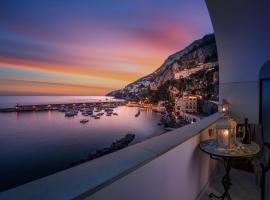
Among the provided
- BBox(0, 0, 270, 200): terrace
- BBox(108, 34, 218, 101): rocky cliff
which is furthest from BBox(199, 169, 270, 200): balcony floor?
BBox(108, 34, 218, 101): rocky cliff

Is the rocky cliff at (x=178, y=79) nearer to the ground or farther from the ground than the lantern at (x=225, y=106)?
farther from the ground

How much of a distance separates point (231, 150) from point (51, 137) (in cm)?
686

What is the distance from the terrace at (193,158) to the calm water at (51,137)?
1.09m

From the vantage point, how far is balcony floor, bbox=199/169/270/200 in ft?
6.57

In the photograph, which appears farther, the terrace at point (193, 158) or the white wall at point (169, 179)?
the white wall at point (169, 179)

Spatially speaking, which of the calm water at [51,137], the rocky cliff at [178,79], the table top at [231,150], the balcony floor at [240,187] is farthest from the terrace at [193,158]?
the rocky cliff at [178,79]

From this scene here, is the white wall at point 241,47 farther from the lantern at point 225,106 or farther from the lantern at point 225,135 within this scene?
the lantern at point 225,135

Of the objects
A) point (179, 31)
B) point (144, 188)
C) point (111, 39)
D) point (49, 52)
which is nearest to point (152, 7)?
point (179, 31)

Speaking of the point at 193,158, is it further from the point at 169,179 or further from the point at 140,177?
the point at 140,177

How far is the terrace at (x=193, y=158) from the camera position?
0.66 metres

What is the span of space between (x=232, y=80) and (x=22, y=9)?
607 centimetres

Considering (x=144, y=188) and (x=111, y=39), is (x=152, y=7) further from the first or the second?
(x=144, y=188)

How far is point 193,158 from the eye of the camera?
1734 mm

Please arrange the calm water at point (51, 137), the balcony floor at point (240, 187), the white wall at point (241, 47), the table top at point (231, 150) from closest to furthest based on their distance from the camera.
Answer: the table top at point (231, 150) → the balcony floor at point (240, 187) → the white wall at point (241, 47) → the calm water at point (51, 137)
